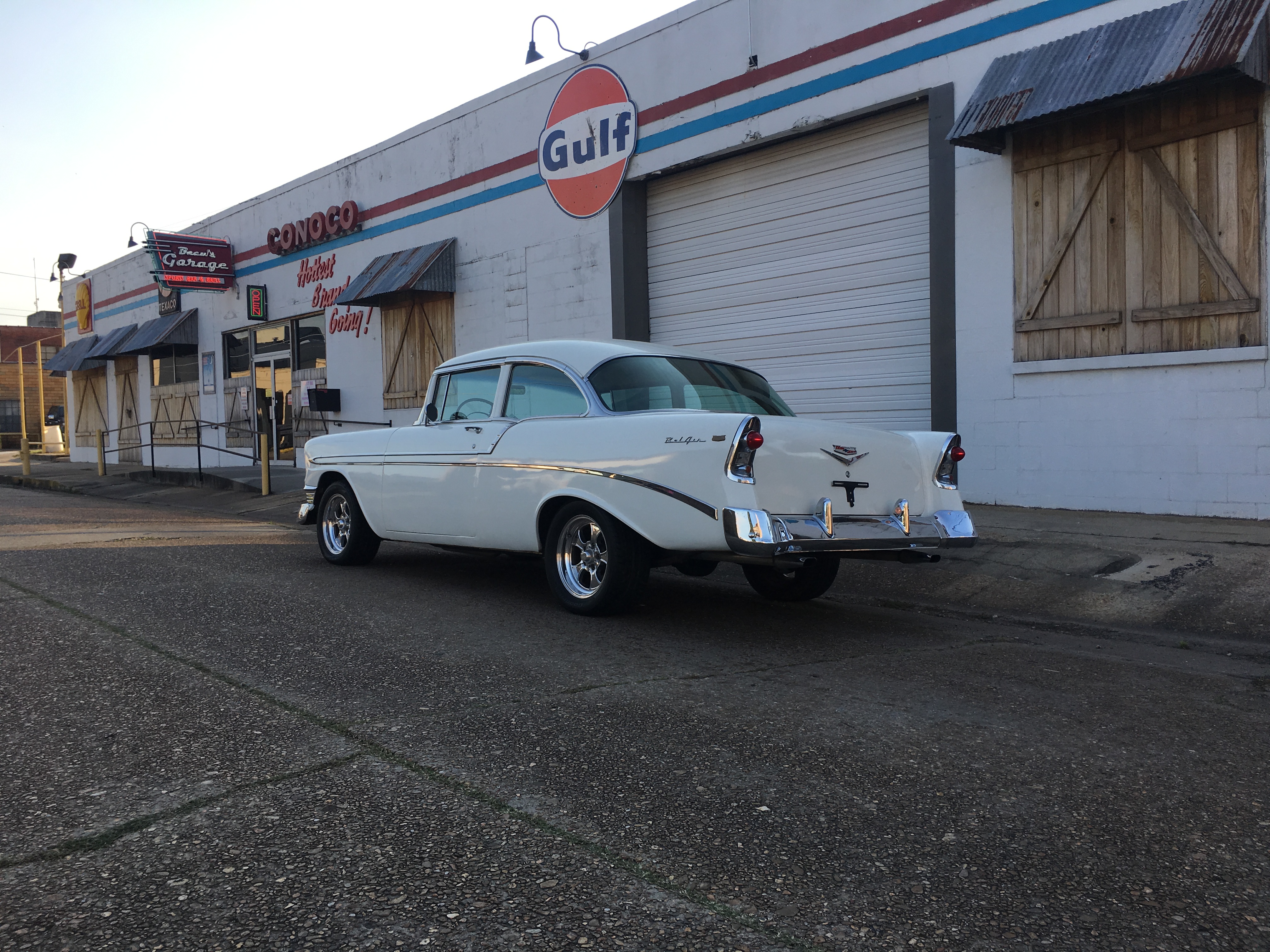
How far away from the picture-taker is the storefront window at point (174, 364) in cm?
2533

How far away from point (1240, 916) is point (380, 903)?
6.75ft

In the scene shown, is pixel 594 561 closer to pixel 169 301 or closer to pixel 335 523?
pixel 335 523

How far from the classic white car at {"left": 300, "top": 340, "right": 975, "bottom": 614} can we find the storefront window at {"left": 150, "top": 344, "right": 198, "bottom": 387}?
762 inches

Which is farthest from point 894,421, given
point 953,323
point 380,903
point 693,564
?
point 380,903

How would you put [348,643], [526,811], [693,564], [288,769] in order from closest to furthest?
1. [526,811]
2. [288,769]
3. [348,643]
4. [693,564]

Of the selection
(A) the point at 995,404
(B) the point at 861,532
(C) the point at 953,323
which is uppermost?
(C) the point at 953,323

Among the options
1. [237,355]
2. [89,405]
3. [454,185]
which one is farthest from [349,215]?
[89,405]

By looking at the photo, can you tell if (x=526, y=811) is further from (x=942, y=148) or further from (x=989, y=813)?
(x=942, y=148)

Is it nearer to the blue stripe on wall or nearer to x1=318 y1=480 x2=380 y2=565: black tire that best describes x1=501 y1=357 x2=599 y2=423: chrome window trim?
x1=318 y1=480 x2=380 y2=565: black tire

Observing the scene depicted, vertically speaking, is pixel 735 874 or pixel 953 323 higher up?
pixel 953 323

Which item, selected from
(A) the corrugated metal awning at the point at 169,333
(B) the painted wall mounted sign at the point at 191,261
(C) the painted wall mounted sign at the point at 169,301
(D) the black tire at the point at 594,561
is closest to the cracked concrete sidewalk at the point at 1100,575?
(D) the black tire at the point at 594,561

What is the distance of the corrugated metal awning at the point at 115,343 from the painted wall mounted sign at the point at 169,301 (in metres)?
1.61

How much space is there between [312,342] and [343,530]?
533 inches

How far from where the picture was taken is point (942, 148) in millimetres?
10500
